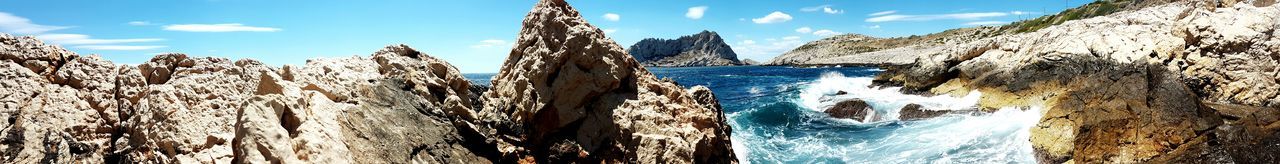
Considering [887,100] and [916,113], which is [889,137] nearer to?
[916,113]

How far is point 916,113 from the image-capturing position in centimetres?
2775

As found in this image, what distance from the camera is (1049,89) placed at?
28.8 m

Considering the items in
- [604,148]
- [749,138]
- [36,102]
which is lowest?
[749,138]

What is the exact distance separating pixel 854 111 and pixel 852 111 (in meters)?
0.10

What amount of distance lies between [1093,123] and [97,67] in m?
20.0

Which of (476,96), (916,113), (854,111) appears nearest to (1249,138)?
(916,113)

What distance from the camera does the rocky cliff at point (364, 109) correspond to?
26.1 ft

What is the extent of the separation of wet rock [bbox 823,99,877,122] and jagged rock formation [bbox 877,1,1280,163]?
15.9ft

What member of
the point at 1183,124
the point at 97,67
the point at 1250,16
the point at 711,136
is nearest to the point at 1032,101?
the point at 1250,16

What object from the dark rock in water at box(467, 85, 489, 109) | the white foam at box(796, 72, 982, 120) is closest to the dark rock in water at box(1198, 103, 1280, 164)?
the white foam at box(796, 72, 982, 120)

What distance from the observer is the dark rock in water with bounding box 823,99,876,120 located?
28.9 metres

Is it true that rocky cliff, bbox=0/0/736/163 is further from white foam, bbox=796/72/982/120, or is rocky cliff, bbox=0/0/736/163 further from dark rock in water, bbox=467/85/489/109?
white foam, bbox=796/72/982/120

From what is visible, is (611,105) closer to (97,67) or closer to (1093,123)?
(97,67)

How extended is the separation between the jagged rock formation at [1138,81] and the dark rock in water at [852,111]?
4.86 m
